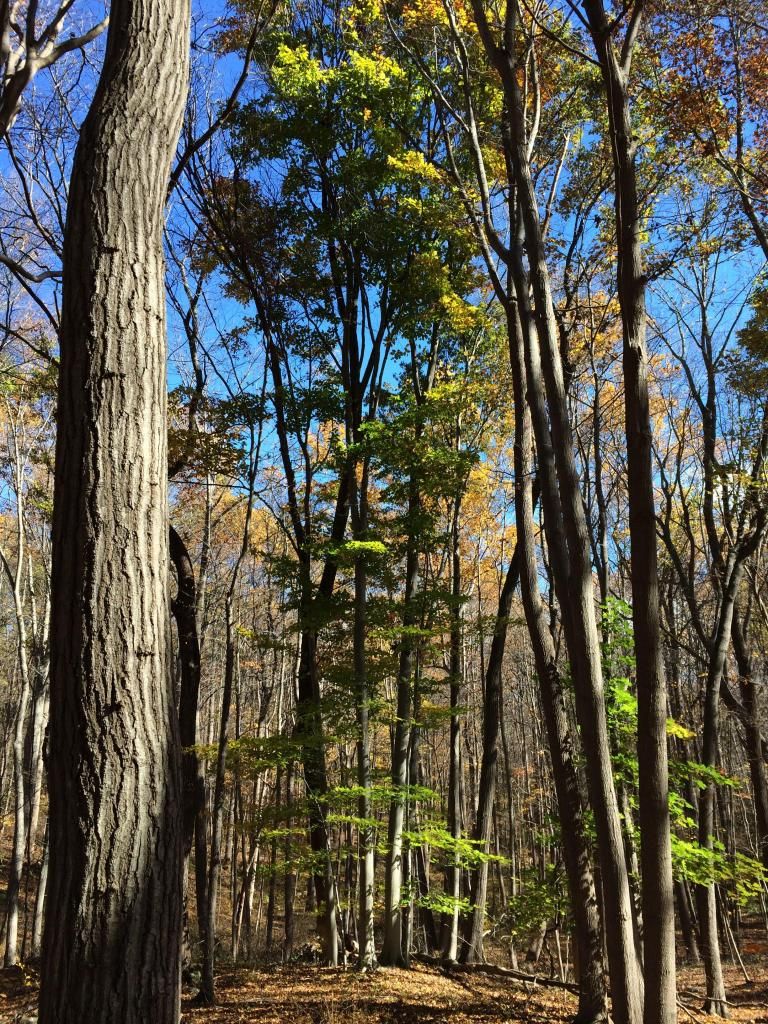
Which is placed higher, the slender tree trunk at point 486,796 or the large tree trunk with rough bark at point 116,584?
the large tree trunk with rough bark at point 116,584

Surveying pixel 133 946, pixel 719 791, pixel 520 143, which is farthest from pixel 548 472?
pixel 719 791

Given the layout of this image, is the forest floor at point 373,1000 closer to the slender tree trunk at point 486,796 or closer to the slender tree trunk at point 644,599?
the slender tree trunk at point 486,796

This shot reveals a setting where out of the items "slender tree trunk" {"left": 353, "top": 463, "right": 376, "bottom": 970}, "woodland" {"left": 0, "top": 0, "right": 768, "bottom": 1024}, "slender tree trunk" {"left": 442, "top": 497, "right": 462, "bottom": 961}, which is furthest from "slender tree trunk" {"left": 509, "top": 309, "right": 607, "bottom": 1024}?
"slender tree trunk" {"left": 353, "top": 463, "right": 376, "bottom": 970}

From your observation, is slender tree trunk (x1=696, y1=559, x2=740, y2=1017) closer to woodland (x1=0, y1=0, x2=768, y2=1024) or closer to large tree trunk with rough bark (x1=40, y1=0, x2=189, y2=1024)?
woodland (x1=0, y1=0, x2=768, y2=1024)

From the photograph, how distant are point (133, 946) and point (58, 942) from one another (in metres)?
0.19

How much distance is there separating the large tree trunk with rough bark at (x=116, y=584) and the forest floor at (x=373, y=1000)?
5866mm

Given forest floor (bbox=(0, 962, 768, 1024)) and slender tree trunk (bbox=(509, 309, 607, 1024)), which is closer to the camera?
slender tree trunk (bbox=(509, 309, 607, 1024))

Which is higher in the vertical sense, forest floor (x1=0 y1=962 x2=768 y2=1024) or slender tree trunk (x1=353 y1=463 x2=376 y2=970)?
slender tree trunk (x1=353 y1=463 x2=376 y2=970)

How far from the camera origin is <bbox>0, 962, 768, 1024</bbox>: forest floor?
22.1 ft

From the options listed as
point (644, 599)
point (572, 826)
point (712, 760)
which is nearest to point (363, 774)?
point (572, 826)

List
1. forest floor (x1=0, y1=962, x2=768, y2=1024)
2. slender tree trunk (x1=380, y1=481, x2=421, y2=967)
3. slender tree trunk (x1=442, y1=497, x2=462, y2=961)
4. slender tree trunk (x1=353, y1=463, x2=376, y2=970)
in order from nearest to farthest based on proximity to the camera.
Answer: forest floor (x1=0, y1=962, x2=768, y2=1024) < slender tree trunk (x1=353, y1=463, x2=376, y2=970) < slender tree trunk (x1=380, y1=481, x2=421, y2=967) < slender tree trunk (x1=442, y1=497, x2=462, y2=961)

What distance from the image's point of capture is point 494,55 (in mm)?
5848

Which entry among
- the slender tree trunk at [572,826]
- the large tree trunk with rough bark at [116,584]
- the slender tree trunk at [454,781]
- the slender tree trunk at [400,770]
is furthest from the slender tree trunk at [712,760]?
the large tree trunk with rough bark at [116,584]

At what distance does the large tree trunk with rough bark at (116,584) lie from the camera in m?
1.81
